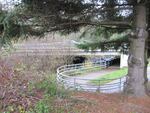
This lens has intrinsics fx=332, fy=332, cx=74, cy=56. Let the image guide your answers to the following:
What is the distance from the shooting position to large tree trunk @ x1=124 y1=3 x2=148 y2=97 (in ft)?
28.0

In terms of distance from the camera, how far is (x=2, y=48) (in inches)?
317

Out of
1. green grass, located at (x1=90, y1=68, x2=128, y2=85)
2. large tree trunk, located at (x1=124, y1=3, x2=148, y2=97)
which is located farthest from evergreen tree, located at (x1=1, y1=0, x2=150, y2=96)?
green grass, located at (x1=90, y1=68, x2=128, y2=85)

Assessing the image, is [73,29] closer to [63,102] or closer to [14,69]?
[14,69]

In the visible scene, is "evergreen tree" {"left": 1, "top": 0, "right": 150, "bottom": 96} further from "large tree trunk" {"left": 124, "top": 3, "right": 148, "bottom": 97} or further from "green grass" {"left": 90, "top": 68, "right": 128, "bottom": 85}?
"green grass" {"left": 90, "top": 68, "right": 128, "bottom": 85}

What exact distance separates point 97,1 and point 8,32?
248 centimetres

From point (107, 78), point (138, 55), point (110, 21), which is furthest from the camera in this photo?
point (107, 78)

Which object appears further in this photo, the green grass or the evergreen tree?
the green grass

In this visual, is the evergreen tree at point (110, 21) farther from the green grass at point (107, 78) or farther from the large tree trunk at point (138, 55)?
the green grass at point (107, 78)

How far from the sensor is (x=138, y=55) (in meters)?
8.54

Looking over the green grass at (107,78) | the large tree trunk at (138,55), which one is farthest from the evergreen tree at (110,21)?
the green grass at (107,78)

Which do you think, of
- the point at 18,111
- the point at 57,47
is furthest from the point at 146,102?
the point at 57,47

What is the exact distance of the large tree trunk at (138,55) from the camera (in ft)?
28.0

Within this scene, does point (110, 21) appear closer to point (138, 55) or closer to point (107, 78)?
point (138, 55)

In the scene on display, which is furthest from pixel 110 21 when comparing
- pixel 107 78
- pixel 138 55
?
pixel 107 78
